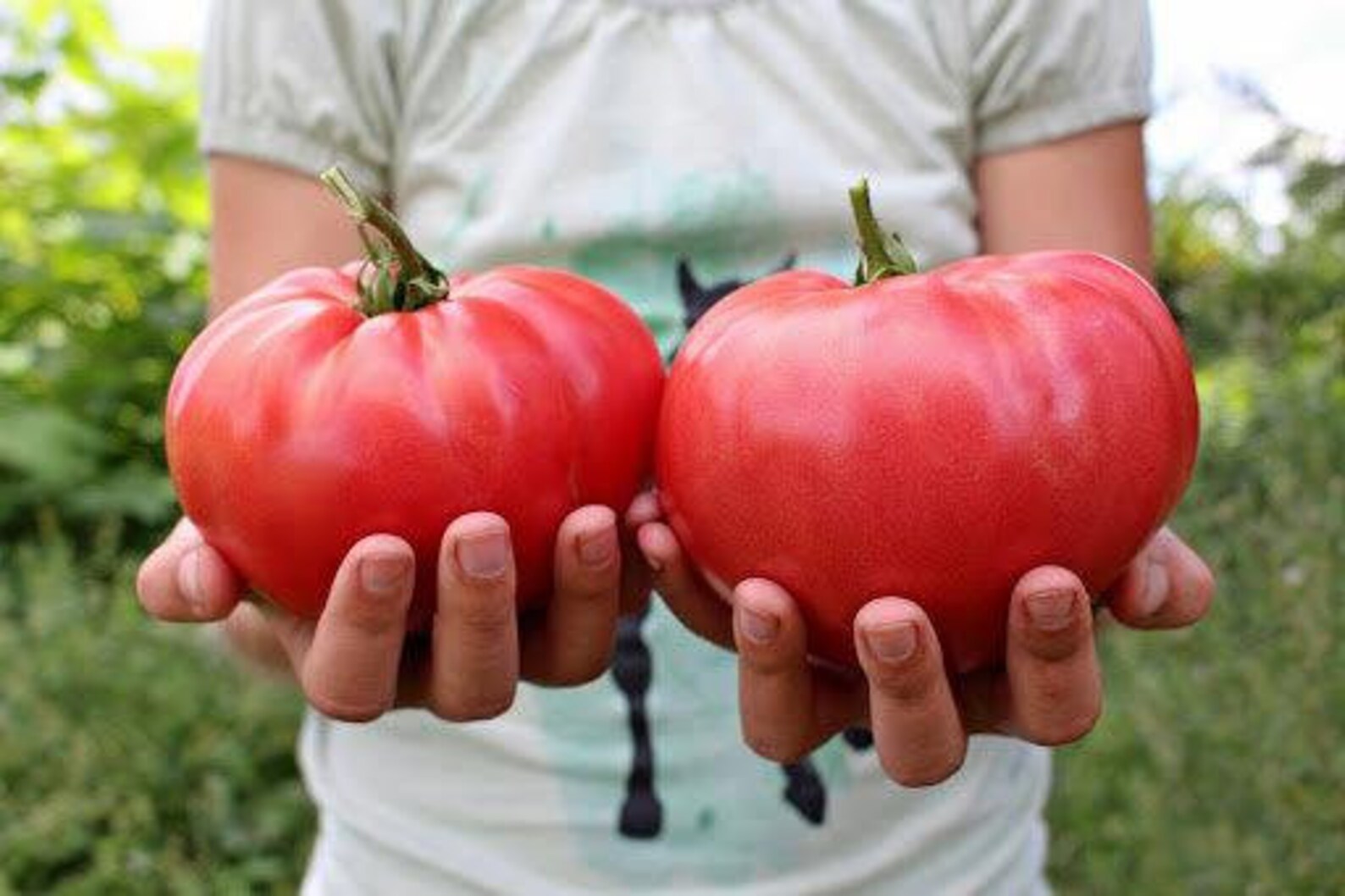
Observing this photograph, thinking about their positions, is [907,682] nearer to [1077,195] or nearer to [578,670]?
[578,670]

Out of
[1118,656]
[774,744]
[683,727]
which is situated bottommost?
[1118,656]

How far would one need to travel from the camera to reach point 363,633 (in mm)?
876

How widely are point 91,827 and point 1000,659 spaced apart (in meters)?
1.60

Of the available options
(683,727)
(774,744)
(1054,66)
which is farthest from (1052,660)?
(1054,66)

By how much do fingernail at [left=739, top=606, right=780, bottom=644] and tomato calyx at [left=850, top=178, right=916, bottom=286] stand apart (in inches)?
7.0

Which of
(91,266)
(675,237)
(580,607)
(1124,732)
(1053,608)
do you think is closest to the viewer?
(1053,608)

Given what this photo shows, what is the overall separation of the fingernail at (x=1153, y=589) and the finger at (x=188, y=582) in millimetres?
459

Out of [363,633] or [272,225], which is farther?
[272,225]

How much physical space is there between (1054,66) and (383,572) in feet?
2.01

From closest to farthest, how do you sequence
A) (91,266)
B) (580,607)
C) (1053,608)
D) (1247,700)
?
(1053,608), (580,607), (1247,700), (91,266)

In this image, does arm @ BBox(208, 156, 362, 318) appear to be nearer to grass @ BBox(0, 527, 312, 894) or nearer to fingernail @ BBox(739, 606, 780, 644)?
fingernail @ BBox(739, 606, 780, 644)

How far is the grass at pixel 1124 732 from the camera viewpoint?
5.60 feet

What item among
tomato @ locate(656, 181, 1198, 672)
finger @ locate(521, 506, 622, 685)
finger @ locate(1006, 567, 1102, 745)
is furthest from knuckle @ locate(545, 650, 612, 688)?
finger @ locate(1006, 567, 1102, 745)

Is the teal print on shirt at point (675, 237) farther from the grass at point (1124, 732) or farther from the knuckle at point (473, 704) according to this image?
the grass at point (1124, 732)
